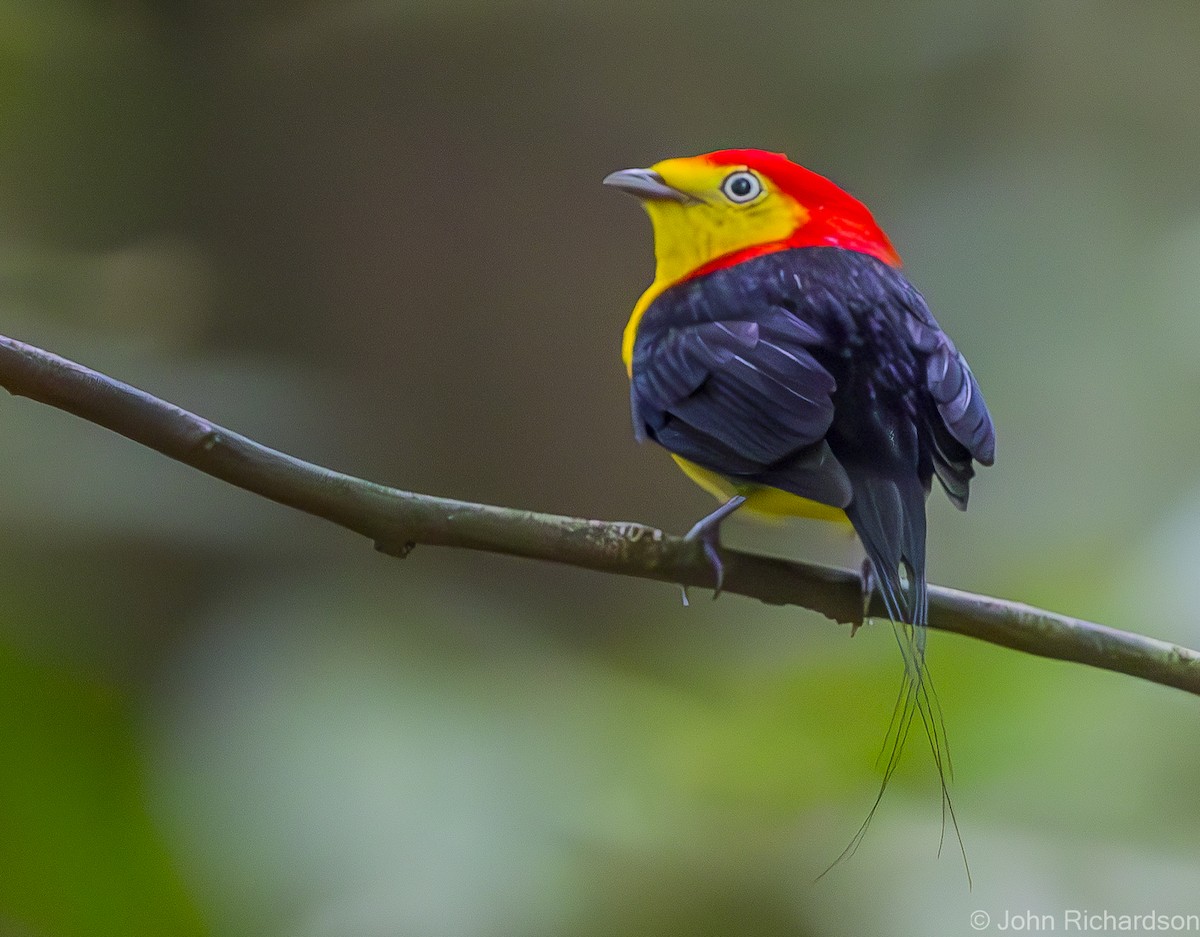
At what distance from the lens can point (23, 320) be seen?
1.30 metres

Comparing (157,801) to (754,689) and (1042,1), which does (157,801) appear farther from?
(1042,1)

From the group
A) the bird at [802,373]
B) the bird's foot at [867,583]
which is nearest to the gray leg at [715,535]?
the bird at [802,373]

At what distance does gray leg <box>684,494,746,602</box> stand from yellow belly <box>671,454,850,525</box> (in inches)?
0.6

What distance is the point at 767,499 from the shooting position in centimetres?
112

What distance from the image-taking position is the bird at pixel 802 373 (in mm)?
1018

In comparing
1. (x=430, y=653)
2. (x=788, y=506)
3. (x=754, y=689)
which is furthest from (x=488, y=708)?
(x=788, y=506)

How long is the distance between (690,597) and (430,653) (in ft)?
1.10

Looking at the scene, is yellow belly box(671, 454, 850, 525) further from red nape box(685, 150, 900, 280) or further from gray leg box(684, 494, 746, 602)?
red nape box(685, 150, 900, 280)

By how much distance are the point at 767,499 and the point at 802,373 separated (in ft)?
0.48

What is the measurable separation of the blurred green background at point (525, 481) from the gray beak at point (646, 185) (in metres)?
0.20

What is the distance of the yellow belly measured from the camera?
110 cm

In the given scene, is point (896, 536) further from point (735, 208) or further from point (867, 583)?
point (735, 208)

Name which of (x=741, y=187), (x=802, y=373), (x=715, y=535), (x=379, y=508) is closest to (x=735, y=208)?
(x=741, y=187)

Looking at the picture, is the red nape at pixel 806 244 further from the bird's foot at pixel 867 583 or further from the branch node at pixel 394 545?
the branch node at pixel 394 545
